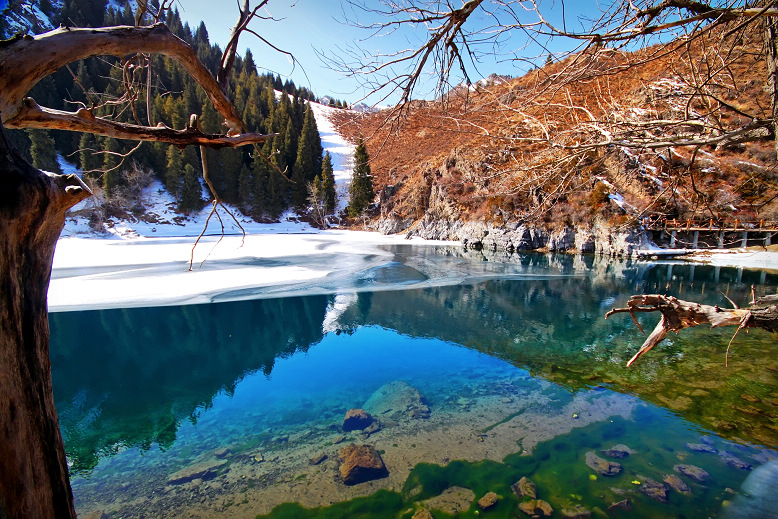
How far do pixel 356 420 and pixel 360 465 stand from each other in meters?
1.02

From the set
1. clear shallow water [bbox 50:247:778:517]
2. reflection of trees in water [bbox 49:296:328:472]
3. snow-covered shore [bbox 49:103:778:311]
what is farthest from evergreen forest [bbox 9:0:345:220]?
clear shallow water [bbox 50:247:778:517]

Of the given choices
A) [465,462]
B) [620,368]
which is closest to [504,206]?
[620,368]

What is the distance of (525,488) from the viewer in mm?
4012

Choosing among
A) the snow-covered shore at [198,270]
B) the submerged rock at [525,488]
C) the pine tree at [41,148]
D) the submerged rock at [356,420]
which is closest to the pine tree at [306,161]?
the snow-covered shore at [198,270]

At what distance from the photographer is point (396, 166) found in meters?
51.7

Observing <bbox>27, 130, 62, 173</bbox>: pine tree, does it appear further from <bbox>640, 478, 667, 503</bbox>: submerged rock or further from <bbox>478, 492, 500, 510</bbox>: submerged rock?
<bbox>640, 478, 667, 503</bbox>: submerged rock

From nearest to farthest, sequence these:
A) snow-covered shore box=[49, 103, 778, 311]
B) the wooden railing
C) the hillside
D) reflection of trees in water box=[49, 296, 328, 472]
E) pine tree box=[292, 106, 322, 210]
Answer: the hillside → the wooden railing → reflection of trees in water box=[49, 296, 328, 472] → snow-covered shore box=[49, 103, 778, 311] → pine tree box=[292, 106, 322, 210]

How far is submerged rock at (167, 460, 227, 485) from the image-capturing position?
4.16 meters

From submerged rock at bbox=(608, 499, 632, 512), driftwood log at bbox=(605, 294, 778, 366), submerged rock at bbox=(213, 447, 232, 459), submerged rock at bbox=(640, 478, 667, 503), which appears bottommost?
submerged rock at bbox=(213, 447, 232, 459)

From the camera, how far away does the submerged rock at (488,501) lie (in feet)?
12.4

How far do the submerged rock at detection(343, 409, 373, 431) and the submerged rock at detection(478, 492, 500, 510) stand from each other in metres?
1.90

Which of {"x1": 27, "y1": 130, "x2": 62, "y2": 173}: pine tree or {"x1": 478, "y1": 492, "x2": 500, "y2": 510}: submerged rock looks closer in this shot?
{"x1": 478, "y1": 492, "x2": 500, "y2": 510}: submerged rock

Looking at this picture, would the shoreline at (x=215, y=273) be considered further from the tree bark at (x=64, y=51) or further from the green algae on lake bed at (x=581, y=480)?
the tree bark at (x=64, y=51)

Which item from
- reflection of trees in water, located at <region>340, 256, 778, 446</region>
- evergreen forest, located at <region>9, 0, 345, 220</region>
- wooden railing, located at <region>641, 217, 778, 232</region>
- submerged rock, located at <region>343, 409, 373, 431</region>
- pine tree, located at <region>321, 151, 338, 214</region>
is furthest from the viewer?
pine tree, located at <region>321, 151, 338, 214</region>
